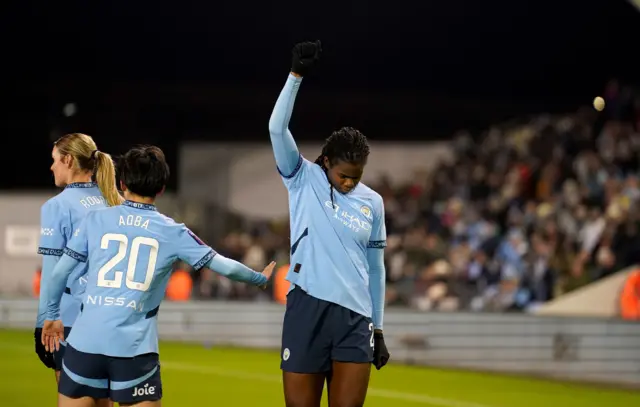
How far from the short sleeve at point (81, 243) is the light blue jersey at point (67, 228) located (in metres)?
0.70

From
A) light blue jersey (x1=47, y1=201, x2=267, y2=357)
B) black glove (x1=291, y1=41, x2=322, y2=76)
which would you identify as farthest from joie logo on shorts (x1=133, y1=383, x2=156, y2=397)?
black glove (x1=291, y1=41, x2=322, y2=76)

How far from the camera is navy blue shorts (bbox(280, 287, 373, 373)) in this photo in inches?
215

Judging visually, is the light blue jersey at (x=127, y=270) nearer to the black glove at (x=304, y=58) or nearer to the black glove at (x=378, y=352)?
the black glove at (x=304, y=58)

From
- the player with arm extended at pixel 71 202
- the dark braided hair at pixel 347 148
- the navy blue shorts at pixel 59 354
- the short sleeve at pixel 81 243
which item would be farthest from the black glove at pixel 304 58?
the navy blue shorts at pixel 59 354

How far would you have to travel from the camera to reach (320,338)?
5.48m

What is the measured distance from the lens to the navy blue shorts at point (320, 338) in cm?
547

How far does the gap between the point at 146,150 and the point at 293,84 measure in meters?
0.76

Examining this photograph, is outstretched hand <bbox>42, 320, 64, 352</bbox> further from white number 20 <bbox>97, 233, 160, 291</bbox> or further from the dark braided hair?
the dark braided hair

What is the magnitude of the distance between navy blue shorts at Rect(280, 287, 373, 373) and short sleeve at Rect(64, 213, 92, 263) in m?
1.05

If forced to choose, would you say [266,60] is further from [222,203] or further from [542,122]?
[542,122]

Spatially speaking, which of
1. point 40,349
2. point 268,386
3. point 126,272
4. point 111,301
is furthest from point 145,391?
point 268,386

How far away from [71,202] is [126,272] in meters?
1.23

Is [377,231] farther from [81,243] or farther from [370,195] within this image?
[81,243]

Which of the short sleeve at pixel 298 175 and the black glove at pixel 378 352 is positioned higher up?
the short sleeve at pixel 298 175
